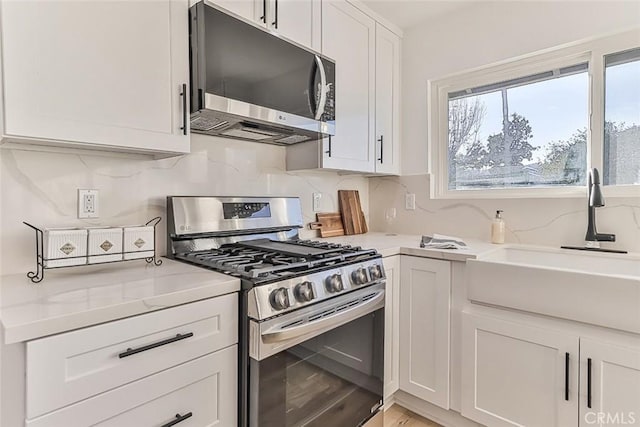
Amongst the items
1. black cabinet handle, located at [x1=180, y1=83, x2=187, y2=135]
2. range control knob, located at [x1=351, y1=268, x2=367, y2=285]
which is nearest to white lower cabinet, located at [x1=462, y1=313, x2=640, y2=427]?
range control knob, located at [x1=351, y1=268, x2=367, y2=285]

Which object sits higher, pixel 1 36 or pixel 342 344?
pixel 1 36

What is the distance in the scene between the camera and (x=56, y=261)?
3.62ft

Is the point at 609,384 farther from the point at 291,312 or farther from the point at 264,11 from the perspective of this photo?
the point at 264,11

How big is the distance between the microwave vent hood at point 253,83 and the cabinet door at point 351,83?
0.55ft

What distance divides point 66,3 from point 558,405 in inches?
91.2

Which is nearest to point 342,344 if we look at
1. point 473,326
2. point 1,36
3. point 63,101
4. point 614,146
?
point 473,326

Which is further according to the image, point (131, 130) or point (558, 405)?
point (558, 405)

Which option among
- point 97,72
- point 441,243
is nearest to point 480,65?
point 441,243

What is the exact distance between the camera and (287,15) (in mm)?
1677

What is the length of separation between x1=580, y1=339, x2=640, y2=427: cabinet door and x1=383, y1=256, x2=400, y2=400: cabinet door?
831mm

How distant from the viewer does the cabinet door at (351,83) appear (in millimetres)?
1935

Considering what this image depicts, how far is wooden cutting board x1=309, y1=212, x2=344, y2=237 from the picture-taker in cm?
228

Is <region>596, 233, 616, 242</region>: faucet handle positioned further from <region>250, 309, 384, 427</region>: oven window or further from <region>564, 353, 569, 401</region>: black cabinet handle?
<region>250, 309, 384, 427</region>: oven window

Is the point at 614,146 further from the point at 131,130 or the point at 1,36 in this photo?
the point at 1,36
